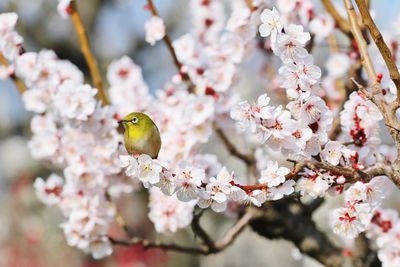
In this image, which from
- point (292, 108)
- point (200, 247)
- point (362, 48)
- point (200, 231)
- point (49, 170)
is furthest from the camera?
point (49, 170)

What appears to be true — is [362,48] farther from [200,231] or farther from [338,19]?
[200,231]

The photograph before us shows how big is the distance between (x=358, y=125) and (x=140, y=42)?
269 inches

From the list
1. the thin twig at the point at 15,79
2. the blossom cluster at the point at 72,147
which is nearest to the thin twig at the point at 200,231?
the blossom cluster at the point at 72,147

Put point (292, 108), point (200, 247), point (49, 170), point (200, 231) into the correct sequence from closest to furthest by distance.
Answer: point (292, 108) → point (200, 231) → point (200, 247) → point (49, 170)

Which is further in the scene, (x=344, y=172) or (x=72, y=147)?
(x=72, y=147)

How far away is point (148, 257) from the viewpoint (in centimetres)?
805

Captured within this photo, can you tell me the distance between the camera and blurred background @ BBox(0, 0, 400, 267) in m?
7.17

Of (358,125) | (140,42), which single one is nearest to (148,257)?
(140,42)

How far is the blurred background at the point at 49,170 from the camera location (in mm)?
7168

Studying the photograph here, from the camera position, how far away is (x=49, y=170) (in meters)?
7.98

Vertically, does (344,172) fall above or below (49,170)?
above

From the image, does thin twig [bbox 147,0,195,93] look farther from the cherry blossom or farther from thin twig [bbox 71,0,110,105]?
the cherry blossom

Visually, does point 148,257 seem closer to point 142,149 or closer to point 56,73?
point 56,73

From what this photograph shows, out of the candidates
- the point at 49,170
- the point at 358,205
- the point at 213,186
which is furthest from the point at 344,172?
the point at 49,170
